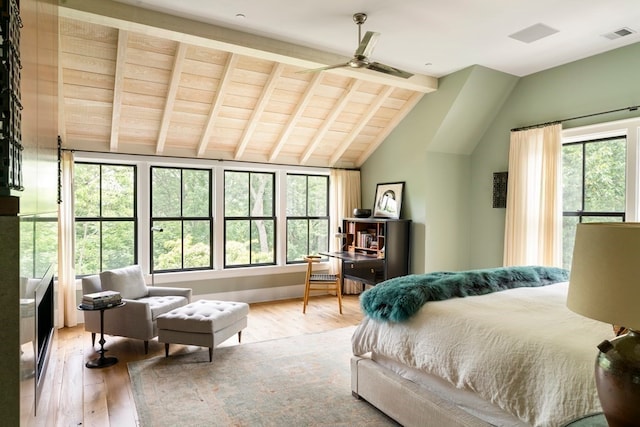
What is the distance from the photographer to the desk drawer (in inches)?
214

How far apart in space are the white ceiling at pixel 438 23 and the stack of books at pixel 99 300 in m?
2.50

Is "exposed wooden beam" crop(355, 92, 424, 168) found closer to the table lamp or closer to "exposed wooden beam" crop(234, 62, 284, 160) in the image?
"exposed wooden beam" crop(234, 62, 284, 160)

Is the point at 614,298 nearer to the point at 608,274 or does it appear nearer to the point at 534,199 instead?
the point at 608,274

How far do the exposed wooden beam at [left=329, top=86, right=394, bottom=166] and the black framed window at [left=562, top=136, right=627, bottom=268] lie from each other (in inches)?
86.0

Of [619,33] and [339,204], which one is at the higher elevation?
[619,33]

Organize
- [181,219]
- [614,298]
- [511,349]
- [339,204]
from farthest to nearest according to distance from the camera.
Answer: [339,204]
[181,219]
[511,349]
[614,298]

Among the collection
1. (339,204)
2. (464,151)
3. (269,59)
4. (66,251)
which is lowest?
(66,251)

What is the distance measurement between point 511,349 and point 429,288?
727 millimetres

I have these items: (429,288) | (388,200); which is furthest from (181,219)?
(429,288)

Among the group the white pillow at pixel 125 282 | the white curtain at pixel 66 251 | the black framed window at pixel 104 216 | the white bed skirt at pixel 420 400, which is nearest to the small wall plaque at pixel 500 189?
the white bed skirt at pixel 420 400

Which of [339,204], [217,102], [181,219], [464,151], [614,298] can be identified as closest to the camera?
[614,298]

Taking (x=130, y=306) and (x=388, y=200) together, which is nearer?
(x=130, y=306)

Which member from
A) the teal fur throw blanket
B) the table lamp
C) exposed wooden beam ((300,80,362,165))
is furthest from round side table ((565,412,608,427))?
exposed wooden beam ((300,80,362,165))

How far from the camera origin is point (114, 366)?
135 inches
